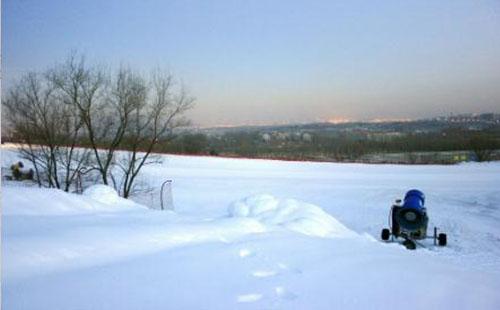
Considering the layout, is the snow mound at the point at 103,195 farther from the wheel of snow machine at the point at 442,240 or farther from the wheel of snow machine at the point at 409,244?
the wheel of snow machine at the point at 442,240

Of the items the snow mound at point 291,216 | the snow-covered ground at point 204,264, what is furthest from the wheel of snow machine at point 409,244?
the snow mound at point 291,216

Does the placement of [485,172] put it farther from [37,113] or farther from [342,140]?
[342,140]

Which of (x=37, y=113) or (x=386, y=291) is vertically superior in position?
(x=37, y=113)

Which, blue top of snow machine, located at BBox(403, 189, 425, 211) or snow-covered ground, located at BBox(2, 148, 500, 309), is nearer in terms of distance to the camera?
snow-covered ground, located at BBox(2, 148, 500, 309)

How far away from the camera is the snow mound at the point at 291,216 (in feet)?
26.1

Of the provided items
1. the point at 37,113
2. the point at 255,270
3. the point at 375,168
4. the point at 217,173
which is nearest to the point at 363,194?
the point at 375,168

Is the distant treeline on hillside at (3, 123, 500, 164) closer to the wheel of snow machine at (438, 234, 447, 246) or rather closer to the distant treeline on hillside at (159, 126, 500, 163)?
the distant treeline on hillside at (159, 126, 500, 163)

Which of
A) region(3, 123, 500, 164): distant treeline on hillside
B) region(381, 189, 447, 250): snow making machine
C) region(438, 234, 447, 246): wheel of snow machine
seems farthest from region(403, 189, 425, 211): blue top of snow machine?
region(3, 123, 500, 164): distant treeline on hillside

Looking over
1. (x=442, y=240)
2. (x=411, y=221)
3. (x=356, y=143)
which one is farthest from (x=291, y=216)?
(x=356, y=143)

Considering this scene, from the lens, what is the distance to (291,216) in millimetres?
8805

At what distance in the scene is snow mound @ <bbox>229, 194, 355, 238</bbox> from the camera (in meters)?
7.95

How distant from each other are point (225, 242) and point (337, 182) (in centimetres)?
2142

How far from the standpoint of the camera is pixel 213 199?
2275 centimetres

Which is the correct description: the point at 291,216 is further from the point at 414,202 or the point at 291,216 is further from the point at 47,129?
the point at 47,129
